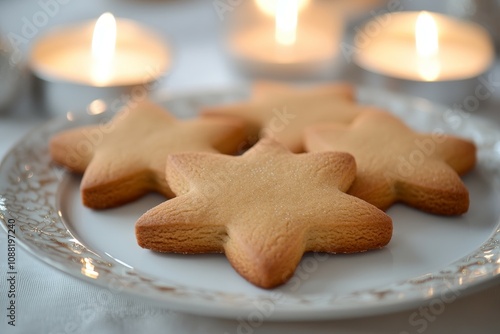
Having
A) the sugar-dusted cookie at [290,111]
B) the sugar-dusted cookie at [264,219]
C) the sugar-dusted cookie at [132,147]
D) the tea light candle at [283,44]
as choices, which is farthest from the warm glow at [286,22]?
the sugar-dusted cookie at [264,219]

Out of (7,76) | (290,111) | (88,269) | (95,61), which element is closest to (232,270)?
(88,269)

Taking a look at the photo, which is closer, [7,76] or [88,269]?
[88,269]

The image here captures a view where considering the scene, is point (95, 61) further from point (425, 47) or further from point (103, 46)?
point (425, 47)

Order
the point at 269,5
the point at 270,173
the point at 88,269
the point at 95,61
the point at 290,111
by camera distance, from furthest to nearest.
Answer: the point at 269,5 → the point at 95,61 → the point at 290,111 → the point at 270,173 → the point at 88,269

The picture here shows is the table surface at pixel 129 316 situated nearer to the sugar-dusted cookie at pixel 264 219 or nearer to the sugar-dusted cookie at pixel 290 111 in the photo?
the sugar-dusted cookie at pixel 264 219

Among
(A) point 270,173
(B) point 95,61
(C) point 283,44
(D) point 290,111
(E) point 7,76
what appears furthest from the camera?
(C) point 283,44

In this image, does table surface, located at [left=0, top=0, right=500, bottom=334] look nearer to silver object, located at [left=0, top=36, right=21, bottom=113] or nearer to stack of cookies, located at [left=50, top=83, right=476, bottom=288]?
stack of cookies, located at [left=50, top=83, right=476, bottom=288]

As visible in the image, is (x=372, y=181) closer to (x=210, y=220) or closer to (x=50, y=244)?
(x=210, y=220)
